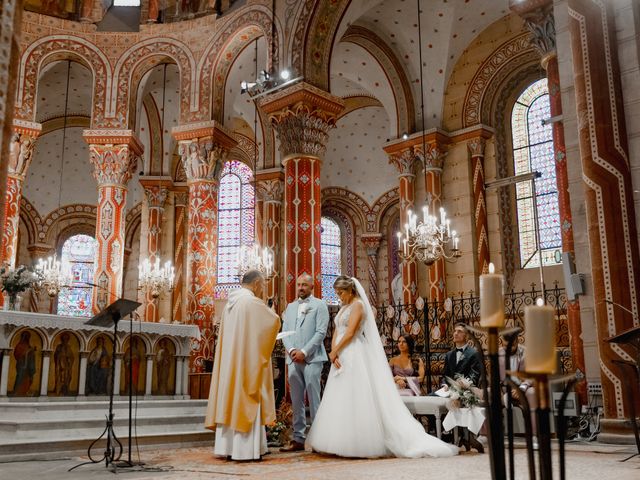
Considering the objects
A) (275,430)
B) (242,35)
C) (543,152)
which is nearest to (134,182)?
(242,35)

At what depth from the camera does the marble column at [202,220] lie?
1321 centimetres

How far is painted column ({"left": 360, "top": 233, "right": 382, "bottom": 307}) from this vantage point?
65.3 ft

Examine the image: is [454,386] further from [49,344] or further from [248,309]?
[49,344]

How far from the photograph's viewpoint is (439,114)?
15.2 m

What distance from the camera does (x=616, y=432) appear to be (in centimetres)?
612

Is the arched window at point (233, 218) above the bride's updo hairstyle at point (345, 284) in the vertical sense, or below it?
above

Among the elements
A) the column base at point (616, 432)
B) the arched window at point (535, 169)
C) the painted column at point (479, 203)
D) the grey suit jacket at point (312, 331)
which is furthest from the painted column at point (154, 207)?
the column base at point (616, 432)

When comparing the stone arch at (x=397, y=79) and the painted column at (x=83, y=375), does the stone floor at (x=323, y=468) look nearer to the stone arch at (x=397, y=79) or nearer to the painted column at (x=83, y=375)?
Answer: the painted column at (x=83, y=375)

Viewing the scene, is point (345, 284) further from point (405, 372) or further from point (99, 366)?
point (99, 366)

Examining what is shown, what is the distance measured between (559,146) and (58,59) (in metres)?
11.3

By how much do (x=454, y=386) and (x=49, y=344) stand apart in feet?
16.7

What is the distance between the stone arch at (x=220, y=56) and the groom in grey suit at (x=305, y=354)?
26.1ft

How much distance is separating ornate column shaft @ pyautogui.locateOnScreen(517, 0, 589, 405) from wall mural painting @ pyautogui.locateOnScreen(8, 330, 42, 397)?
6604mm

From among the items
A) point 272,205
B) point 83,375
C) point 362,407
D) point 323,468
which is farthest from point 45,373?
point 272,205
